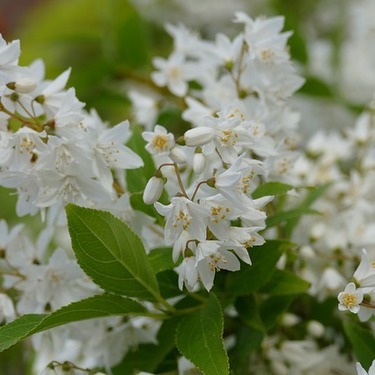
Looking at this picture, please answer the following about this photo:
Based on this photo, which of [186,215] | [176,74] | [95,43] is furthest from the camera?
[95,43]

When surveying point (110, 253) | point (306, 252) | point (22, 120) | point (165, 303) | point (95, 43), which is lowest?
point (95, 43)

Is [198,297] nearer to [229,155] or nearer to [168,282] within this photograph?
[168,282]

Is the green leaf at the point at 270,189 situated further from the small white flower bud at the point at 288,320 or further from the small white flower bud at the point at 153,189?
the small white flower bud at the point at 288,320

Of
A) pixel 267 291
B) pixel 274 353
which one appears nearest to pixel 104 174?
pixel 267 291

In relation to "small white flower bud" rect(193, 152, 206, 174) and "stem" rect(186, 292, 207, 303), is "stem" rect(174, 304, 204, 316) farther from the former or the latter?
"small white flower bud" rect(193, 152, 206, 174)

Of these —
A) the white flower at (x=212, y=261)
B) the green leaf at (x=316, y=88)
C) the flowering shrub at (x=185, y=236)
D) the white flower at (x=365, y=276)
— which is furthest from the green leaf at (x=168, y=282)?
the green leaf at (x=316, y=88)


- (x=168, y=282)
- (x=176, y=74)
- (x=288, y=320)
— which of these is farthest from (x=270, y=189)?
(x=176, y=74)

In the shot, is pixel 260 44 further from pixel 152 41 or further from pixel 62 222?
pixel 152 41

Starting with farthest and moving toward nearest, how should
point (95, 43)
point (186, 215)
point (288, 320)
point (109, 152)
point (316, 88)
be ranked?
point (95, 43) < point (316, 88) < point (288, 320) < point (109, 152) < point (186, 215)
